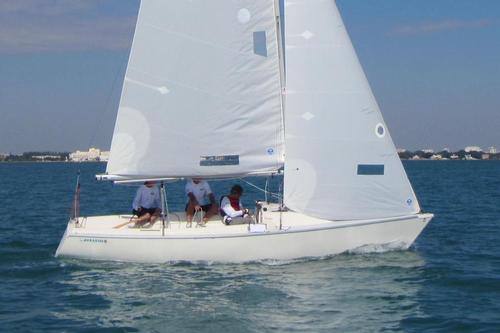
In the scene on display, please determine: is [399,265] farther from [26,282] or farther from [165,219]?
[26,282]

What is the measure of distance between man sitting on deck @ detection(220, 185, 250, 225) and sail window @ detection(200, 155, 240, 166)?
50 centimetres

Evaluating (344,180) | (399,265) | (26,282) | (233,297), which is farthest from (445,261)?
(26,282)

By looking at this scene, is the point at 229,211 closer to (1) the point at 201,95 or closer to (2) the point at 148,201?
(2) the point at 148,201

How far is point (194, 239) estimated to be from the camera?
13.4m

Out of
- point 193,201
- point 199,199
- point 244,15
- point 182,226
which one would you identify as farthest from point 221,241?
point 244,15

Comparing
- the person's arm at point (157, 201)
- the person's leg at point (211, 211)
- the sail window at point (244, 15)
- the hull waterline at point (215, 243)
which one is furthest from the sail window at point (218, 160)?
the sail window at point (244, 15)

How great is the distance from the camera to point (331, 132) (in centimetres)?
1427

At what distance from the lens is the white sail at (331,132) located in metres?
14.2

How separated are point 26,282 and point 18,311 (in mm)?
2011

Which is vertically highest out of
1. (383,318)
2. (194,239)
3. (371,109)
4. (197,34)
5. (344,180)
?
(197,34)

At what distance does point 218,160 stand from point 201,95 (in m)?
1.28

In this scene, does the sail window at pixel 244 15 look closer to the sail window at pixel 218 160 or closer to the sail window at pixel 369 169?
the sail window at pixel 218 160

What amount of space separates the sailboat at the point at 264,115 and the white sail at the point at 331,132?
2 cm

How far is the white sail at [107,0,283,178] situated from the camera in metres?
14.1
